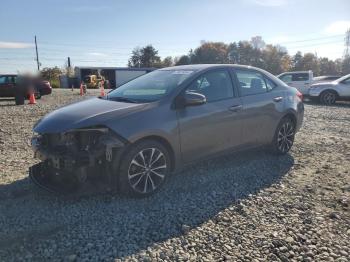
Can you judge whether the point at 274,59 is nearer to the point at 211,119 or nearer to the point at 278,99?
the point at 278,99

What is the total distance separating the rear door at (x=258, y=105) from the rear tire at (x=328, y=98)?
1141 cm

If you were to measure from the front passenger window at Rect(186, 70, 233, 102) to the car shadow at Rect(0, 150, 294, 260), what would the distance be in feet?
3.99

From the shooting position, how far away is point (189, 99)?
453 cm

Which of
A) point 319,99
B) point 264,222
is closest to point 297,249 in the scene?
point 264,222

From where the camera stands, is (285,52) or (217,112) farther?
(285,52)

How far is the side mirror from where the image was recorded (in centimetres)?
453

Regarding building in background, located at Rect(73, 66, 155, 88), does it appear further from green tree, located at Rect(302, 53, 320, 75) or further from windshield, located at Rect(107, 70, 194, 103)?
green tree, located at Rect(302, 53, 320, 75)

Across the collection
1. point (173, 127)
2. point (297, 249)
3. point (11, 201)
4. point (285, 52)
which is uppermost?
point (285, 52)

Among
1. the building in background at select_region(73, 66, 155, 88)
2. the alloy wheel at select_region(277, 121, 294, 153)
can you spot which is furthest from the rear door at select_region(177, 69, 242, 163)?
the building in background at select_region(73, 66, 155, 88)

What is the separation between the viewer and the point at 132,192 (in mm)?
4258

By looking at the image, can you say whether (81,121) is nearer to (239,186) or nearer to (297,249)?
(239,186)

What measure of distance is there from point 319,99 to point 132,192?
572 inches

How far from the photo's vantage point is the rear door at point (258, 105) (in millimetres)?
5504

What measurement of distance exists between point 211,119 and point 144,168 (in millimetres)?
1258
